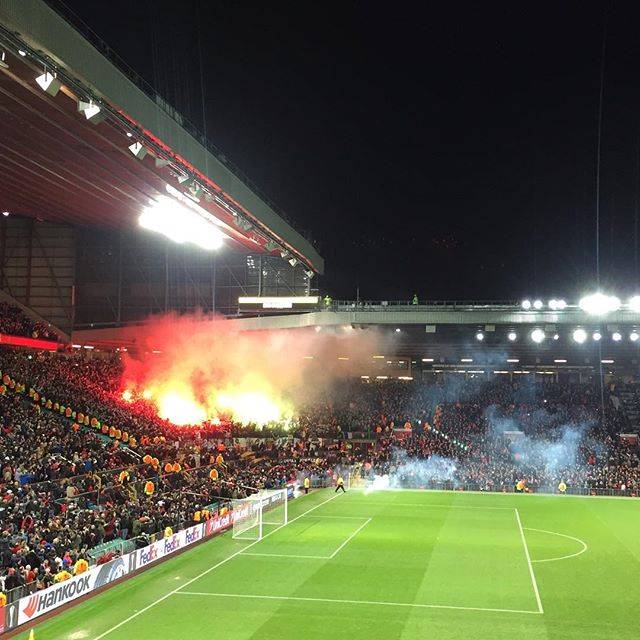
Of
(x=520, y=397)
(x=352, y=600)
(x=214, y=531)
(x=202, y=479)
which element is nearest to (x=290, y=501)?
(x=202, y=479)

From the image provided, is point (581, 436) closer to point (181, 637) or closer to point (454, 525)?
point (454, 525)

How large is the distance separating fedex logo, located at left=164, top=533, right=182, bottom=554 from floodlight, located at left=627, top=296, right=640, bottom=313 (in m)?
24.8

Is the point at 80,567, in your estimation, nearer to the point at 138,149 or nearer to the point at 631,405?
the point at 138,149

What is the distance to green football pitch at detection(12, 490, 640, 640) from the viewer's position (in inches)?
606

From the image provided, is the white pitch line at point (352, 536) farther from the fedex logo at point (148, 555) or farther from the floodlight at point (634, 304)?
the floodlight at point (634, 304)

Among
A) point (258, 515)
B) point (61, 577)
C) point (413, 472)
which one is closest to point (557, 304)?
point (413, 472)

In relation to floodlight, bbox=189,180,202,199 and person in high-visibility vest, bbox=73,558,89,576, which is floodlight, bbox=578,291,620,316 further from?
person in high-visibility vest, bbox=73,558,89,576

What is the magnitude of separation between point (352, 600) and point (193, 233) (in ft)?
60.8

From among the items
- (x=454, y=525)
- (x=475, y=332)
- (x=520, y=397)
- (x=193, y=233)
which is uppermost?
(x=193, y=233)

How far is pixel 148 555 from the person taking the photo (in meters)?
Result: 20.6

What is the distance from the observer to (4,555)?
664 inches

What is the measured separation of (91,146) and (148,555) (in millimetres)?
12639

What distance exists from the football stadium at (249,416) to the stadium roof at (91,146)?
109 mm

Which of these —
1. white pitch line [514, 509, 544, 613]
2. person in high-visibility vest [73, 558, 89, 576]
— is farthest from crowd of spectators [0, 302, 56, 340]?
white pitch line [514, 509, 544, 613]
